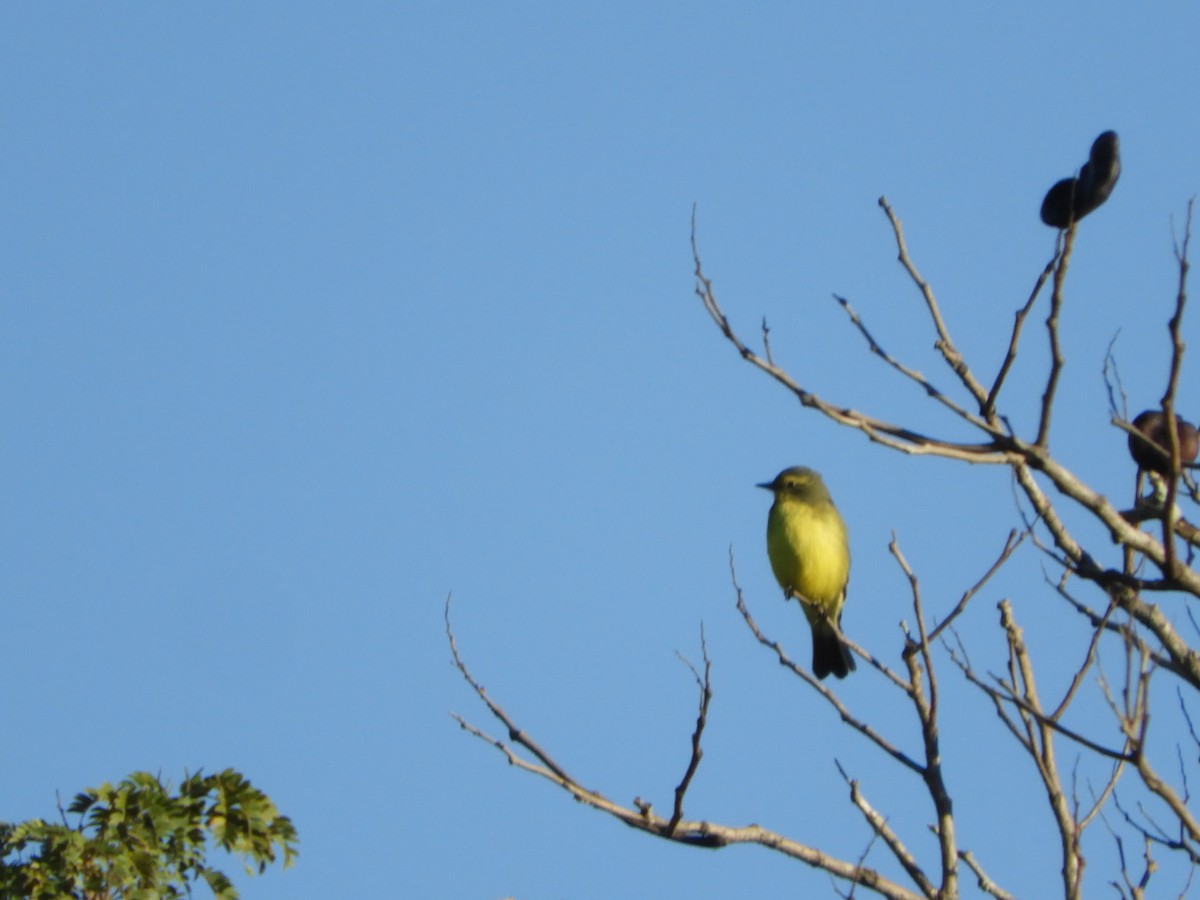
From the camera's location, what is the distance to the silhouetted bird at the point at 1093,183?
3.53 metres

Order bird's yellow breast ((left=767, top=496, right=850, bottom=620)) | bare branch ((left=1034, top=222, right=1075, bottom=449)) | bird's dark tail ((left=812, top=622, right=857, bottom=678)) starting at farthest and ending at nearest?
bird's yellow breast ((left=767, top=496, right=850, bottom=620)), bird's dark tail ((left=812, top=622, right=857, bottom=678)), bare branch ((left=1034, top=222, right=1075, bottom=449))

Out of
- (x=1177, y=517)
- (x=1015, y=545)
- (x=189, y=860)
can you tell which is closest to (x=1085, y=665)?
(x=1015, y=545)

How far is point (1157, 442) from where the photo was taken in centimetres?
376

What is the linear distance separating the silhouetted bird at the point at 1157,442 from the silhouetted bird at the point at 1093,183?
60 cm

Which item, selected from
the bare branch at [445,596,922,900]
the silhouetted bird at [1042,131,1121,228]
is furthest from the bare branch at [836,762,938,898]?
the silhouetted bird at [1042,131,1121,228]

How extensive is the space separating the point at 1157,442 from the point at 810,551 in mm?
6874

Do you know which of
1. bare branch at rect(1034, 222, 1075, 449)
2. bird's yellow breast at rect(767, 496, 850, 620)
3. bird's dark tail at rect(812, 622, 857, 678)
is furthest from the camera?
bird's yellow breast at rect(767, 496, 850, 620)

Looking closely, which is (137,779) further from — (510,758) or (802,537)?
(802,537)

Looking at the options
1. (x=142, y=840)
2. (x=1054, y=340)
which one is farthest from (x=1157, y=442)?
(x=142, y=840)

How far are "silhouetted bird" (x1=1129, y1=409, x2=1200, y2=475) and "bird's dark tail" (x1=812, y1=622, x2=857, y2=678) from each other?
263 inches

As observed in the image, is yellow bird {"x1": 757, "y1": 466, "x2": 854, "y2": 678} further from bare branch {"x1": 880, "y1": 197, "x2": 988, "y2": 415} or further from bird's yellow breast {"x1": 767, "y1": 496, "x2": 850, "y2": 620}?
bare branch {"x1": 880, "y1": 197, "x2": 988, "y2": 415}

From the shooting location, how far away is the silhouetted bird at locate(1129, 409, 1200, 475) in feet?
12.3

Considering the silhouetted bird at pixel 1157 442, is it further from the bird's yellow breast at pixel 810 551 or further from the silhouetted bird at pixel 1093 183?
the bird's yellow breast at pixel 810 551

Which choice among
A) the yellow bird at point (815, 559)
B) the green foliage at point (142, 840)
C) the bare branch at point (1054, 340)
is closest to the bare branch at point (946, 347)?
the bare branch at point (1054, 340)
